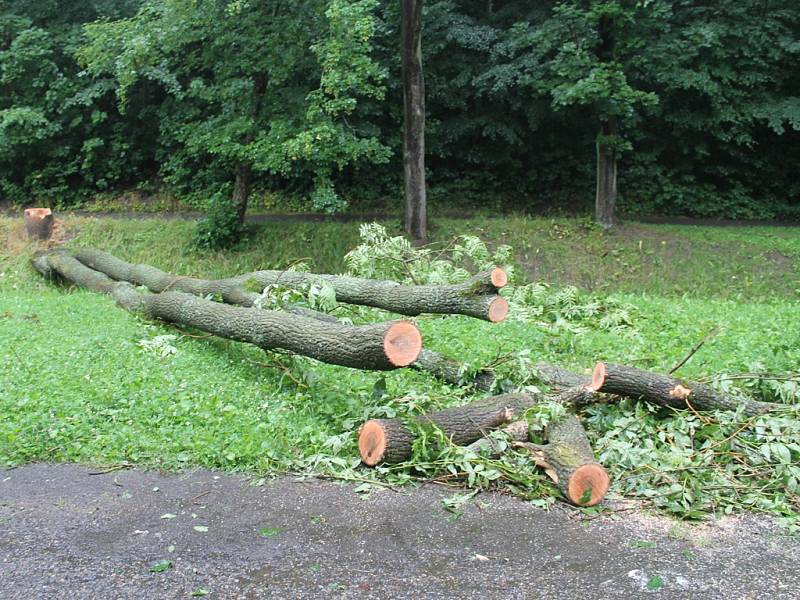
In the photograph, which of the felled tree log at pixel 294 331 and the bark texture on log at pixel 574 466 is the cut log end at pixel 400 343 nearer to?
the felled tree log at pixel 294 331

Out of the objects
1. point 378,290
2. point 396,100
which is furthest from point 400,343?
point 396,100

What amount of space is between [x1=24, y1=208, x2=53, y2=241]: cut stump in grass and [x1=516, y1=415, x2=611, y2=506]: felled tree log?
12.9 metres

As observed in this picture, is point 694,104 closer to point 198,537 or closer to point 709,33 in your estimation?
point 709,33

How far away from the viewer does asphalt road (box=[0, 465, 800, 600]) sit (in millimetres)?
3676

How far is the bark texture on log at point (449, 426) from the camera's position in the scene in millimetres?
4969

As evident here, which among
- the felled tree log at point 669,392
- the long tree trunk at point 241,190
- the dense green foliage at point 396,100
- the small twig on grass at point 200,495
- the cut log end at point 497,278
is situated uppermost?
the dense green foliage at point 396,100

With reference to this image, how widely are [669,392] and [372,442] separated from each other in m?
2.06

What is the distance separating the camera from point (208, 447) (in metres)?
5.16

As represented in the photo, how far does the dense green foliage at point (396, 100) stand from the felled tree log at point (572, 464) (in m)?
8.01

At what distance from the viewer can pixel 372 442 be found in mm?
5016

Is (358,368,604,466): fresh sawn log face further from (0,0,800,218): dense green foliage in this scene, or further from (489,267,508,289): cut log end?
(0,0,800,218): dense green foliage

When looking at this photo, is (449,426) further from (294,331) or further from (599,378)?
(294,331)

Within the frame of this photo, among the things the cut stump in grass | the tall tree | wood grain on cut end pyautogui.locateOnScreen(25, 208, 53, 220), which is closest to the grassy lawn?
the tall tree

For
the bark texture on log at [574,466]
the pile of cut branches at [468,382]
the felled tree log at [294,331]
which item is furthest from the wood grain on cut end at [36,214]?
the bark texture on log at [574,466]
